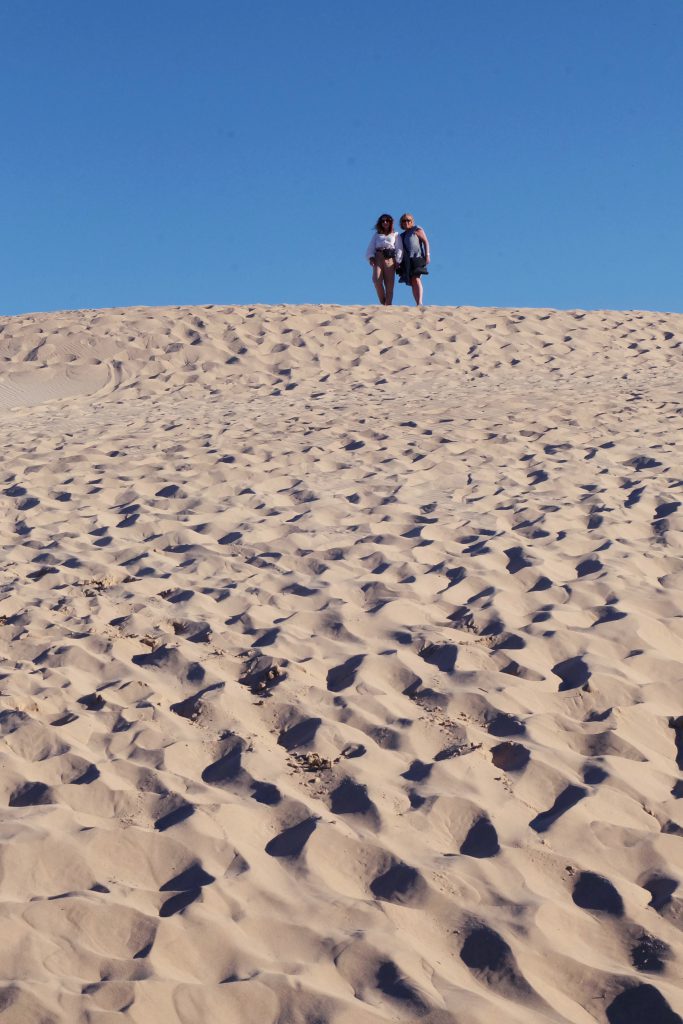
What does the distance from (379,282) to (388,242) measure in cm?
69

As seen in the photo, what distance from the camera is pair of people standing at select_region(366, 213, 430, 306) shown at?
1389 cm

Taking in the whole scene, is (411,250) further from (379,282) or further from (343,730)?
(343,730)

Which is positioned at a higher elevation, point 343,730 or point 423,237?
point 423,237

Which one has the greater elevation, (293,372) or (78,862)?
(293,372)

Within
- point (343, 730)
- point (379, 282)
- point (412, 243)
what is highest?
point (412, 243)

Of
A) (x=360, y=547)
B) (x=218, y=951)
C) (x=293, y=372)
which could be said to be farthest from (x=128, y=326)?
(x=218, y=951)

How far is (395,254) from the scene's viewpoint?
1411 cm

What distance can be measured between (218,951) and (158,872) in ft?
1.41

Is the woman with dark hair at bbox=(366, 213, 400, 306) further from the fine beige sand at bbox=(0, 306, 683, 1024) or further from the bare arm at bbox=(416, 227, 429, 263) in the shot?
the fine beige sand at bbox=(0, 306, 683, 1024)

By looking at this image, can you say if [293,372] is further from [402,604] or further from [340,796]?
[340,796]

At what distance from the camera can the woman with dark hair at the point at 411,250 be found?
546 inches

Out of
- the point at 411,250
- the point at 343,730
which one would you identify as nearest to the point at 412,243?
the point at 411,250

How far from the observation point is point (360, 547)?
587 centimetres

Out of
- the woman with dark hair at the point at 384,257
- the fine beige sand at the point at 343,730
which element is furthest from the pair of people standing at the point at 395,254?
the fine beige sand at the point at 343,730
